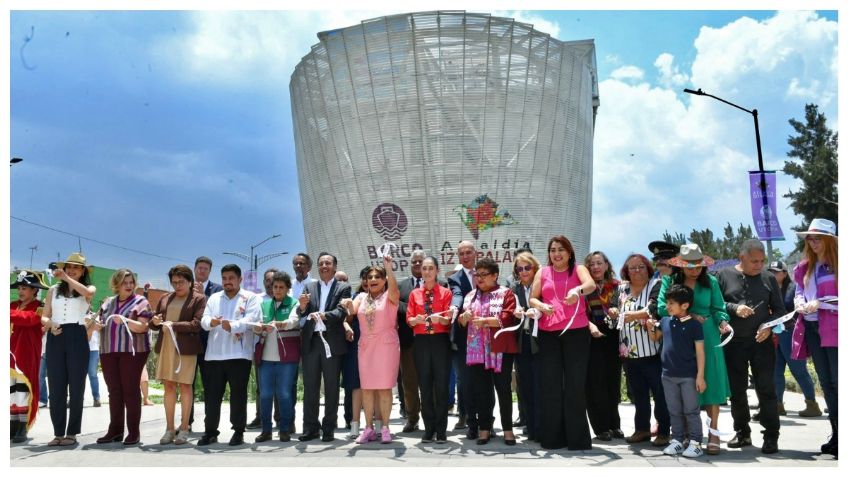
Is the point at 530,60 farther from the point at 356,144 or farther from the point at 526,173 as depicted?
the point at 356,144

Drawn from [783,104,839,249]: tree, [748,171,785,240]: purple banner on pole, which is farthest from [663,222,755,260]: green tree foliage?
[748,171,785,240]: purple banner on pole

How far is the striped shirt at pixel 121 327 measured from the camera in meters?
5.74

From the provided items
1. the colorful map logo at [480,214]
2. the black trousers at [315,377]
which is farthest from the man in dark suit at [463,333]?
the colorful map logo at [480,214]

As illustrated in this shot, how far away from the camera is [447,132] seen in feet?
108

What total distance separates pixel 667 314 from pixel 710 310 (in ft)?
1.00

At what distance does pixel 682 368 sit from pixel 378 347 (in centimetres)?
234

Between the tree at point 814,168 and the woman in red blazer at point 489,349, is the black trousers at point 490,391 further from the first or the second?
the tree at point 814,168

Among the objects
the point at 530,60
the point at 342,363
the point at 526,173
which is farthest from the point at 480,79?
the point at 342,363

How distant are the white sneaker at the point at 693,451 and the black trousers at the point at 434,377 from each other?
1820mm

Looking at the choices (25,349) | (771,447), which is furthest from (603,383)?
(25,349)

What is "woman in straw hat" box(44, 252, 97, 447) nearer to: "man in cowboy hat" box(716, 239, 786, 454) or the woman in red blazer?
the woman in red blazer

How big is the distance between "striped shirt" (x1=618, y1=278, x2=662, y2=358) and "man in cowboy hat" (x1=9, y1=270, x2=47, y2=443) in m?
5.01

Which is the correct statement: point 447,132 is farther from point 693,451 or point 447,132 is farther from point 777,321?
point 693,451

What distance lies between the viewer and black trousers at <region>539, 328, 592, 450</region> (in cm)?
503
